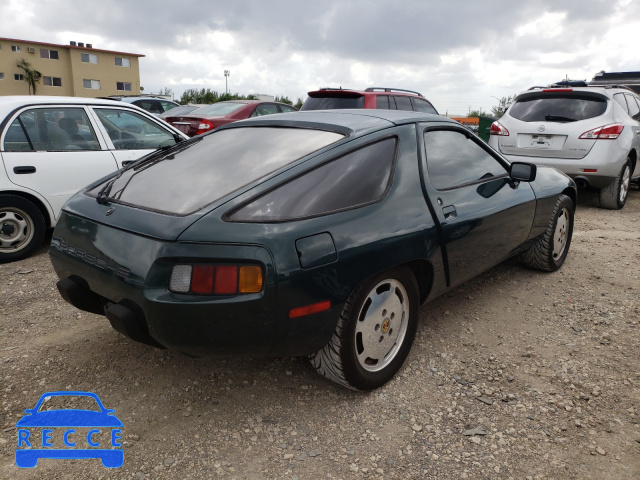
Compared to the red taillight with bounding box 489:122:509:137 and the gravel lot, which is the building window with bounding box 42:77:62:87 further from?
the gravel lot

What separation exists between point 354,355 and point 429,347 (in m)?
0.90

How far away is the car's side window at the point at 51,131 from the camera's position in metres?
4.63

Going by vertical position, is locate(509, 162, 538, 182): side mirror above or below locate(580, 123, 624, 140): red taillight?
below

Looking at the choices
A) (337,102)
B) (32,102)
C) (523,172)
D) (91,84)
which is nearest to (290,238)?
(523,172)

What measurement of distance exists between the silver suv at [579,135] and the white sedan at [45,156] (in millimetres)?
5142

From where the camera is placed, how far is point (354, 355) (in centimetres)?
252

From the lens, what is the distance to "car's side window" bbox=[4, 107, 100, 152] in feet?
15.2

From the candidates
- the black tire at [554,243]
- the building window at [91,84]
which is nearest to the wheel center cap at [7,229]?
the black tire at [554,243]

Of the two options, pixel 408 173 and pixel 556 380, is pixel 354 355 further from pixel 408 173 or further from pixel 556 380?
pixel 556 380

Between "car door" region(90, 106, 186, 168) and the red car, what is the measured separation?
12.1ft

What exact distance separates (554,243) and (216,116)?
7.22m

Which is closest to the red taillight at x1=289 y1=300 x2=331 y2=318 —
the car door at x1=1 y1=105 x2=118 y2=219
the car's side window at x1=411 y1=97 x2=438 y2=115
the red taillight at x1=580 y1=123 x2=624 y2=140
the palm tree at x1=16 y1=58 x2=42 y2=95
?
the car door at x1=1 y1=105 x2=118 y2=219

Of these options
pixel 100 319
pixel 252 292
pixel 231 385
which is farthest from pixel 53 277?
pixel 252 292

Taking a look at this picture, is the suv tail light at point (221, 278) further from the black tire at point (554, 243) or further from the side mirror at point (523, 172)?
the black tire at point (554, 243)
